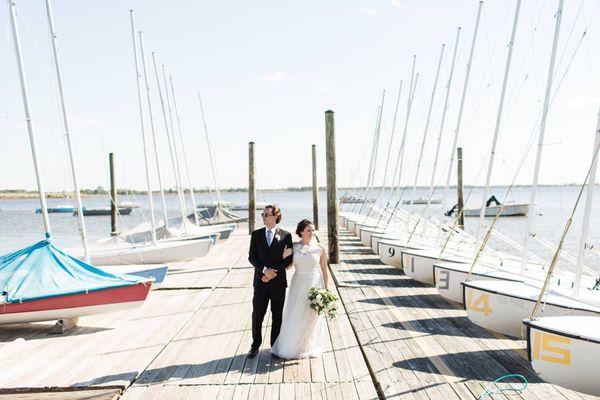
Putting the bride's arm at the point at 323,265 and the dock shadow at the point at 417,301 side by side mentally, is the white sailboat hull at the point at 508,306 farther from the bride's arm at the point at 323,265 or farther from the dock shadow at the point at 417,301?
the bride's arm at the point at 323,265

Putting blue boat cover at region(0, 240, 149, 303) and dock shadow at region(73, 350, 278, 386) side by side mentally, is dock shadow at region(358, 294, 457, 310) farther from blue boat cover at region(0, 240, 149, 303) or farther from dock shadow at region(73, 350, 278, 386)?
blue boat cover at region(0, 240, 149, 303)

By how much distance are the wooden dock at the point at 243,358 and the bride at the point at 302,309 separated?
197 millimetres

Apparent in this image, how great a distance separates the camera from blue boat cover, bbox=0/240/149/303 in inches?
321

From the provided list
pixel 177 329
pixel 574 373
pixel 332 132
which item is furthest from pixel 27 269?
pixel 332 132

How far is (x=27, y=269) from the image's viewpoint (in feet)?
28.1

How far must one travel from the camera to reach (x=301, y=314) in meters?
6.52


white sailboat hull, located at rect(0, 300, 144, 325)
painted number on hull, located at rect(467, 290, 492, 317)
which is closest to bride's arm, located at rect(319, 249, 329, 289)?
painted number on hull, located at rect(467, 290, 492, 317)

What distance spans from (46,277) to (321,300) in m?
4.92

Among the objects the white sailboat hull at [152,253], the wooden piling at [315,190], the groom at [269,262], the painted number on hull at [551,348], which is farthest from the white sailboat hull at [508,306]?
the wooden piling at [315,190]

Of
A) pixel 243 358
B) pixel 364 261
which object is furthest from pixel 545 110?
pixel 364 261

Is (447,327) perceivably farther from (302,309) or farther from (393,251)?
(393,251)

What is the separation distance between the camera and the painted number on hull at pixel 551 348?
5688mm

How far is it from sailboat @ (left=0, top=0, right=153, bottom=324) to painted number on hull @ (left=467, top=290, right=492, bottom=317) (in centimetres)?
540

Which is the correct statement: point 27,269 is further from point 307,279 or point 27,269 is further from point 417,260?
point 417,260
